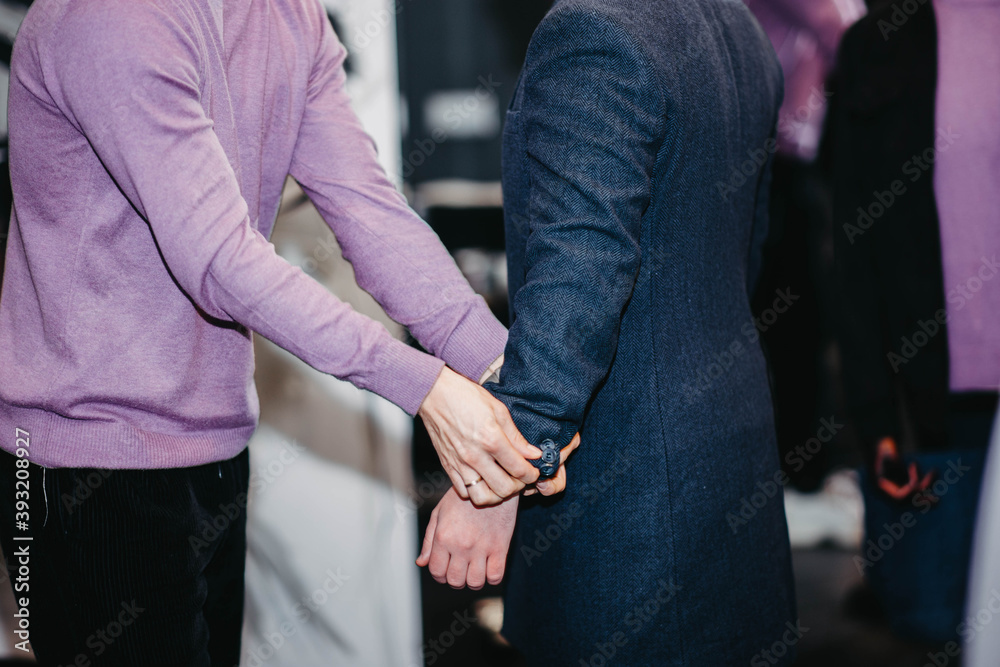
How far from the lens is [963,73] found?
4.87 feet

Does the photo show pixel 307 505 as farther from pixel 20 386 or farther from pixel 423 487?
pixel 423 487

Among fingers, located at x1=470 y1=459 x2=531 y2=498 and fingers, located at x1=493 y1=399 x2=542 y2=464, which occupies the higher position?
fingers, located at x1=493 y1=399 x2=542 y2=464

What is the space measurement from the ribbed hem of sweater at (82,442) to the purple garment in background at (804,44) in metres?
1.78

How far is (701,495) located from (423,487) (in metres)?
2.27

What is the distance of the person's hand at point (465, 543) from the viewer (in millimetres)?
938

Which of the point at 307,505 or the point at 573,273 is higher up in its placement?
the point at 573,273

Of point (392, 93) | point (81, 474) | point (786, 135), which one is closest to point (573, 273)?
point (81, 474)
